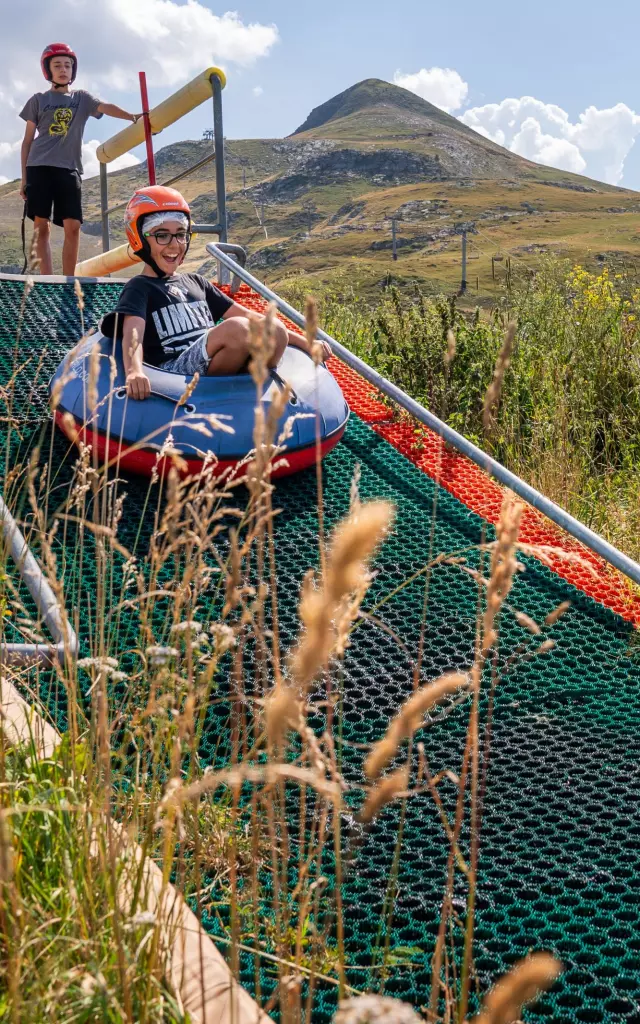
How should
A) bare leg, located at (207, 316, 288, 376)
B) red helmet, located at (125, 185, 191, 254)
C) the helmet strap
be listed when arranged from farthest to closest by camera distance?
the helmet strap < red helmet, located at (125, 185, 191, 254) < bare leg, located at (207, 316, 288, 376)

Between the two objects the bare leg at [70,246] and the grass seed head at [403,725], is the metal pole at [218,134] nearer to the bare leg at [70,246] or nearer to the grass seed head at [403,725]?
the bare leg at [70,246]

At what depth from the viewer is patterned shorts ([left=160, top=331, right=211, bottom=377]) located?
4477 millimetres

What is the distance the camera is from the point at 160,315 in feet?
15.3

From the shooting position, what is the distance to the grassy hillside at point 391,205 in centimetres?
6131

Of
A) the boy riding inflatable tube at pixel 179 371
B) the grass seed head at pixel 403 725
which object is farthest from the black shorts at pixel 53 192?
the grass seed head at pixel 403 725

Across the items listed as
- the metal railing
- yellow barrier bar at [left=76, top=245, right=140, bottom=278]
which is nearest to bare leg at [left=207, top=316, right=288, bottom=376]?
the metal railing

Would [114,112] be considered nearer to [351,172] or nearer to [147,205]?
[147,205]

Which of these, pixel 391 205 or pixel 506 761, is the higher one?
pixel 391 205

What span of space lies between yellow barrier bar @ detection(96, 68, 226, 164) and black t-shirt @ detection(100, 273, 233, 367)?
115 inches

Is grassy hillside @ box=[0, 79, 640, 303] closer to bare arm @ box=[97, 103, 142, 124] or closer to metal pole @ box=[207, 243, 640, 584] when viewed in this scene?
metal pole @ box=[207, 243, 640, 584]

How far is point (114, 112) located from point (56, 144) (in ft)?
1.81

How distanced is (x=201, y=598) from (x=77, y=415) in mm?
1483

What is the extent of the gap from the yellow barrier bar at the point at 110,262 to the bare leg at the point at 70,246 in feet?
0.41

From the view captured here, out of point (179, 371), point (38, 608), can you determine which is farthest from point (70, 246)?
point (38, 608)
